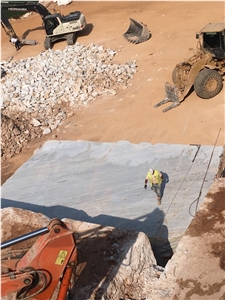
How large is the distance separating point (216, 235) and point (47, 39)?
56.3 ft

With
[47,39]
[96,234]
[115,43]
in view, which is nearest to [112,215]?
[96,234]

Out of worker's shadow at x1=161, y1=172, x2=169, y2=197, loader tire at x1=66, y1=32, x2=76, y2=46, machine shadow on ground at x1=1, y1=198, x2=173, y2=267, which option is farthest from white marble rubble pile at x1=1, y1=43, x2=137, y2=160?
worker's shadow at x1=161, y1=172, x2=169, y2=197

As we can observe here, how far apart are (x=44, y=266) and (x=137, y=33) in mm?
16813

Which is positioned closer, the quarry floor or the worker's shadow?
the worker's shadow

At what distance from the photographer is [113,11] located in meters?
25.2

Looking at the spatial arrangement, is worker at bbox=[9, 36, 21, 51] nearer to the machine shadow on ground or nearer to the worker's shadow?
the machine shadow on ground

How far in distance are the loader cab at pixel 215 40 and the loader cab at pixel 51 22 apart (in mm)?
9522

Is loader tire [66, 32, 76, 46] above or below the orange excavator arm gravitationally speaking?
below

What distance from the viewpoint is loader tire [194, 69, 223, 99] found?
14125 mm

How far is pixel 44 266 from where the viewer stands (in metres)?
6.17

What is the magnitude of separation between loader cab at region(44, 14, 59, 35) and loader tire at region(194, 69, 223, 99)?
33.0ft

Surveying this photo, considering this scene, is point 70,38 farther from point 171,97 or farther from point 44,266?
point 44,266

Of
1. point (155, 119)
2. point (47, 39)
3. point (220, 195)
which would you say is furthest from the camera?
point (47, 39)

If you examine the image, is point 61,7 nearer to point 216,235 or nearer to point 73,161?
point 73,161
